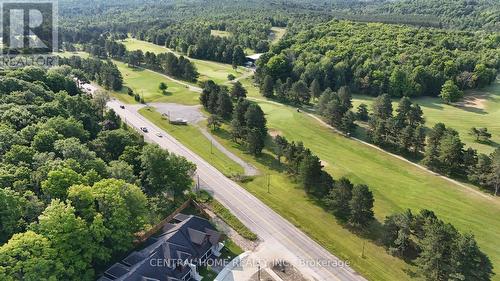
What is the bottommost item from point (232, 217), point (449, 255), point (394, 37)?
point (232, 217)

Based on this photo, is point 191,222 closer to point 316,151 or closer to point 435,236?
point 435,236

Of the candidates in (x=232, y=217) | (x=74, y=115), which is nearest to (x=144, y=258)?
(x=232, y=217)

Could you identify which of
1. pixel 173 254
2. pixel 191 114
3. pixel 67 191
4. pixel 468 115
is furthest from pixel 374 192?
pixel 468 115

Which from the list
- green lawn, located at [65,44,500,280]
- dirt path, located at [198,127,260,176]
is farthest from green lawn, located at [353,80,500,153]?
dirt path, located at [198,127,260,176]

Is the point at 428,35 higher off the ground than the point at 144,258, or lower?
higher

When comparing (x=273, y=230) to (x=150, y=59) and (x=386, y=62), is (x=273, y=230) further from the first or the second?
(x=150, y=59)

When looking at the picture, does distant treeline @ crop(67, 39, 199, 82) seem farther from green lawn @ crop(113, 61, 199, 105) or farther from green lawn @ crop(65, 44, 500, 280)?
green lawn @ crop(65, 44, 500, 280)

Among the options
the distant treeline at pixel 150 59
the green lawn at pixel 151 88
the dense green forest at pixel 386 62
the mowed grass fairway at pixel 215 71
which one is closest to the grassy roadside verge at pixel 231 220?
the green lawn at pixel 151 88
